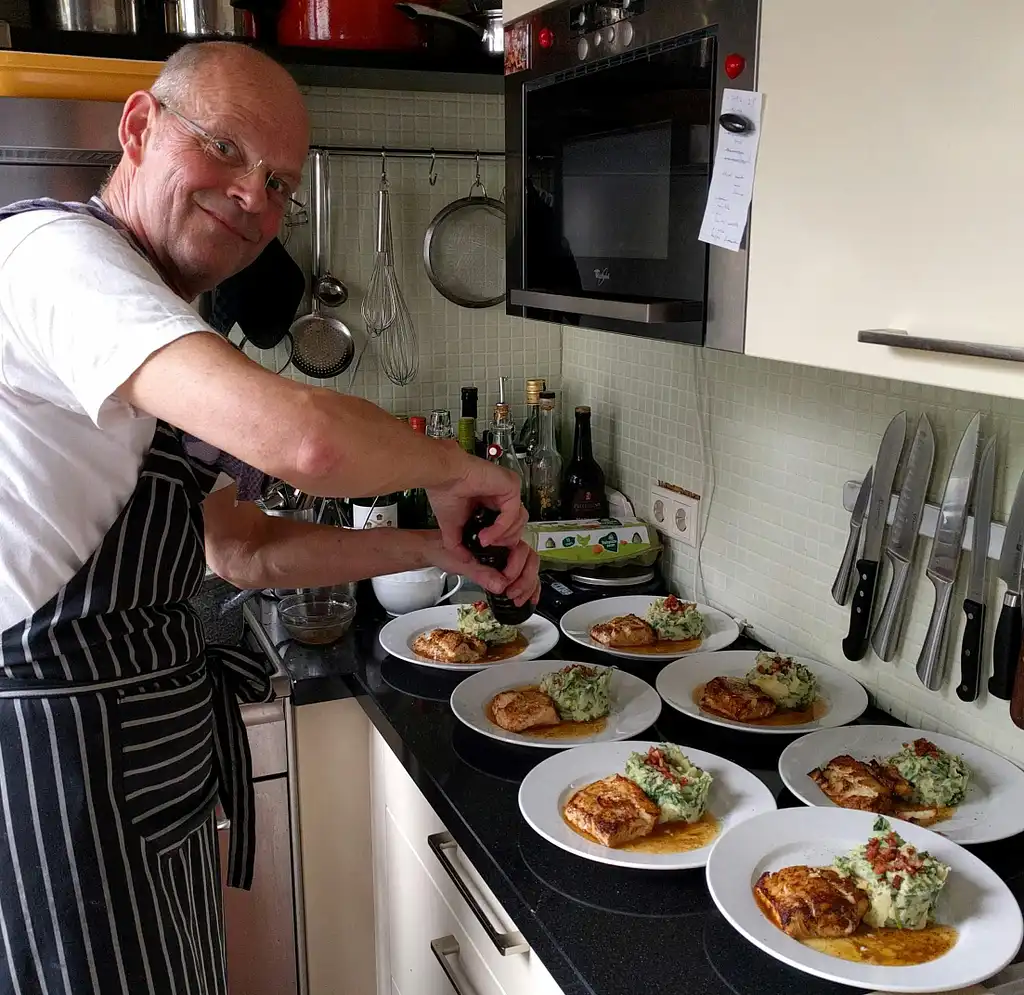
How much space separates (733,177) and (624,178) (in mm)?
254

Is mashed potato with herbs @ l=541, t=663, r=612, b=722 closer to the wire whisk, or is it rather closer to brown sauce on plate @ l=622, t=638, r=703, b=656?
brown sauce on plate @ l=622, t=638, r=703, b=656

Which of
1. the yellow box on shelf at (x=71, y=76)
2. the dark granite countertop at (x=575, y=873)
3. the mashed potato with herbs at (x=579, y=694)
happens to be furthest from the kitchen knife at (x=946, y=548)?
the yellow box on shelf at (x=71, y=76)

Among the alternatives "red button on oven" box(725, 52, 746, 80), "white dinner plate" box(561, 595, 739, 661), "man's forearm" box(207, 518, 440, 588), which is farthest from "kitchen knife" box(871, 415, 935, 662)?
"man's forearm" box(207, 518, 440, 588)

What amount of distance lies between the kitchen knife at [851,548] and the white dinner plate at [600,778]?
0.33m

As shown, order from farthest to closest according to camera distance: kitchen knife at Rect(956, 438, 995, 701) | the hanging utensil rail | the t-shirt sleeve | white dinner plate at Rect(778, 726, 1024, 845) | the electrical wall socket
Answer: the hanging utensil rail → the electrical wall socket → kitchen knife at Rect(956, 438, 995, 701) → white dinner plate at Rect(778, 726, 1024, 845) → the t-shirt sleeve

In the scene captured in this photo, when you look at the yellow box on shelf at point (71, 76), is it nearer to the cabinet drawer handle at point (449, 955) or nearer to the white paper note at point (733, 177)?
the white paper note at point (733, 177)

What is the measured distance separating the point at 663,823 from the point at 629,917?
5.4 inches

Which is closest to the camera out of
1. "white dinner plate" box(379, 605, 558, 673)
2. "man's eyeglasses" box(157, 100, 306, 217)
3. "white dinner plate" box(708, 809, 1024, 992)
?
"white dinner plate" box(708, 809, 1024, 992)

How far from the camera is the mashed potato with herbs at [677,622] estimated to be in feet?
5.34

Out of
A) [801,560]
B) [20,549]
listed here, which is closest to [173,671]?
[20,549]

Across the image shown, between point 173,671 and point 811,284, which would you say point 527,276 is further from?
point 173,671

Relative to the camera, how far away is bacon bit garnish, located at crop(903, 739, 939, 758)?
3.94 ft

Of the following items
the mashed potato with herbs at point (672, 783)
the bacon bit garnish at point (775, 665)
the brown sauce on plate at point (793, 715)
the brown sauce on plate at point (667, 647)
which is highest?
the bacon bit garnish at point (775, 665)

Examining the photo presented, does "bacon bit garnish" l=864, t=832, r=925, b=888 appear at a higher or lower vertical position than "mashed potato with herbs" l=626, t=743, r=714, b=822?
higher
